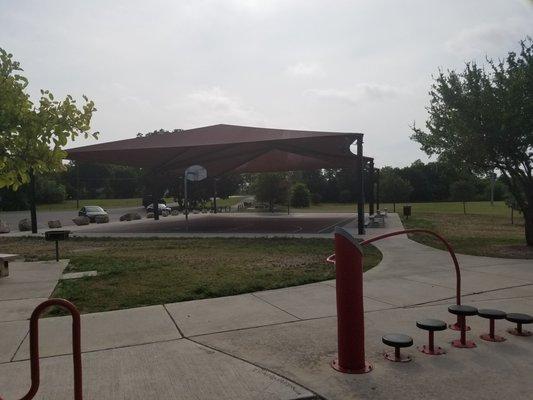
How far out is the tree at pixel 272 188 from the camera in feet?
156

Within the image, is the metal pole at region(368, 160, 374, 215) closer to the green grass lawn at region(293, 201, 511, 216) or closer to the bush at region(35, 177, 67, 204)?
the green grass lawn at region(293, 201, 511, 216)

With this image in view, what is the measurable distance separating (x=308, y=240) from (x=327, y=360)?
13.0m

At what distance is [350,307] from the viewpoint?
4785 millimetres

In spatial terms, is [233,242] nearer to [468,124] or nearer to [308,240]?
[308,240]

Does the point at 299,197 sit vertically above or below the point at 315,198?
above

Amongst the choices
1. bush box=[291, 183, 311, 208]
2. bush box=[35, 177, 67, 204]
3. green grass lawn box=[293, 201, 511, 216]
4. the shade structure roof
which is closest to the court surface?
the shade structure roof

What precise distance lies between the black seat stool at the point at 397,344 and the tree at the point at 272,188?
41812 millimetres

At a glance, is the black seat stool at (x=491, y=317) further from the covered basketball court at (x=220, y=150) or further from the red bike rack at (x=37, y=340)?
the covered basketball court at (x=220, y=150)

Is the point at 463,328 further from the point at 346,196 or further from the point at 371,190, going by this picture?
the point at 346,196

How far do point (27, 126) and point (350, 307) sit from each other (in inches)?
137

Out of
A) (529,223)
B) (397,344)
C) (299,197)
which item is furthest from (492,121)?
(299,197)

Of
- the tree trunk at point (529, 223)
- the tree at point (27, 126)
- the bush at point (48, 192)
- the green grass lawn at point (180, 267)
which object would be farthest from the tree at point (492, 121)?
the bush at point (48, 192)

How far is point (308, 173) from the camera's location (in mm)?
92188

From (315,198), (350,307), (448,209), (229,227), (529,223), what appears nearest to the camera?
(350,307)
